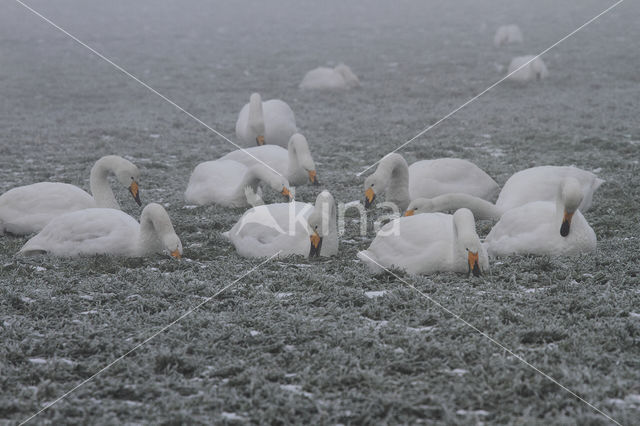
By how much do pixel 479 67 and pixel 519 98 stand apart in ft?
12.7

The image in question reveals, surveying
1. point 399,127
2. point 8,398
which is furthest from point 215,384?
point 399,127

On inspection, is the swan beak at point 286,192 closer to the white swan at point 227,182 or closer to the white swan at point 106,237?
the white swan at point 227,182

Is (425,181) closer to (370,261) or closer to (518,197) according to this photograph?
(518,197)

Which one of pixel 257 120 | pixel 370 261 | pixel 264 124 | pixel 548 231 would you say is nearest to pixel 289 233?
pixel 370 261

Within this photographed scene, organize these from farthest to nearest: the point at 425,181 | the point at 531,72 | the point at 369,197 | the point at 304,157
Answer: the point at 531,72, the point at 304,157, the point at 425,181, the point at 369,197

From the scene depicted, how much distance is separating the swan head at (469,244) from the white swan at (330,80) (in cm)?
1048

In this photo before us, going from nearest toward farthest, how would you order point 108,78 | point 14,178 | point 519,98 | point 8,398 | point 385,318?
point 8,398, point 385,318, point 14,178, point 519,98, point 108,78

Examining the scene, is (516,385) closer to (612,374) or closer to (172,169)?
(612,374)

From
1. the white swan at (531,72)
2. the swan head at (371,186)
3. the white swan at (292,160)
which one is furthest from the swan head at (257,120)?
the white swan at (531,72)

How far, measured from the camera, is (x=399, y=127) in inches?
457

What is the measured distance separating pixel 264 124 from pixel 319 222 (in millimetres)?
4760

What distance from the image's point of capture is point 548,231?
5.49 m

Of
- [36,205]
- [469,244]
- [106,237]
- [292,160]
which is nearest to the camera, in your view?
[469,244]

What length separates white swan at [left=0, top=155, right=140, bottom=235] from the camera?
6383mm
